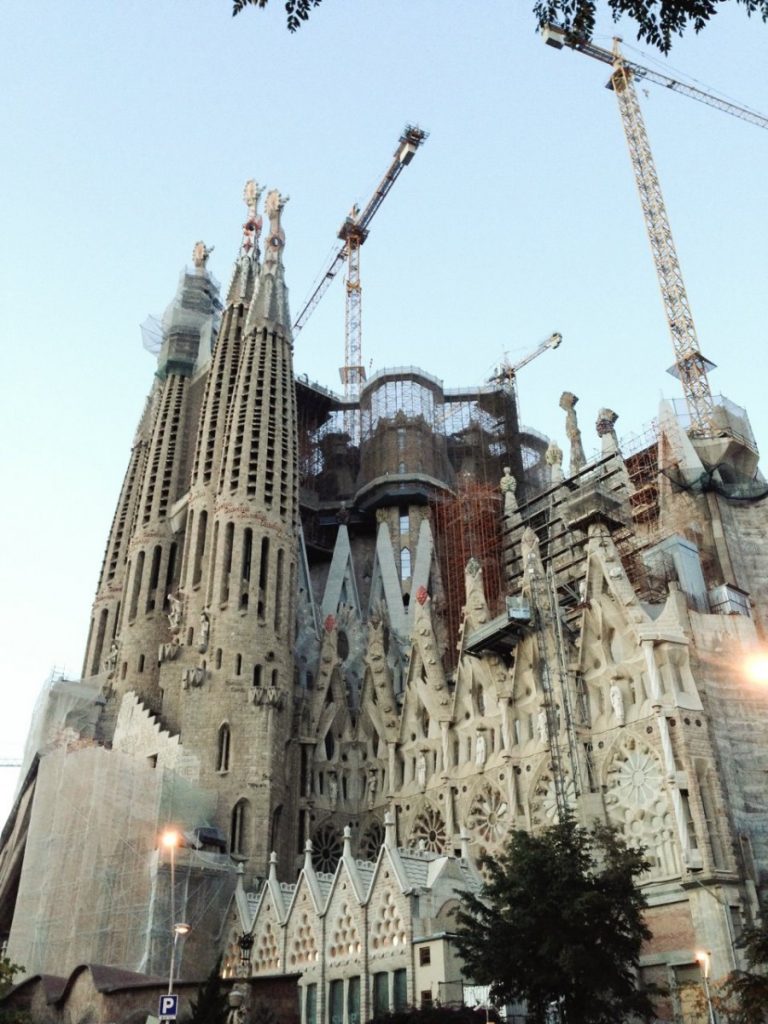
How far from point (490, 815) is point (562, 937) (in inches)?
649

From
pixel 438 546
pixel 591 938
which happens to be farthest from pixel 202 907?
pixel 438 546

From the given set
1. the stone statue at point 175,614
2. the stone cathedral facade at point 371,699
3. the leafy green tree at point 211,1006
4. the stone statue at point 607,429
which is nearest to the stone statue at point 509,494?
the stone cathedral facade at point 371,699

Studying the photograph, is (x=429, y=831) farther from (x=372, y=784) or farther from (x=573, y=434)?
(x=573, y=434)

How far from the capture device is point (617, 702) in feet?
108

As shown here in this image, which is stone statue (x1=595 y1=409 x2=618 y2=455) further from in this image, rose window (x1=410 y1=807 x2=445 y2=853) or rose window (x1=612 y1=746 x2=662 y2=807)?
rose window (x1=410 y1=807 x2=445 y2=853)

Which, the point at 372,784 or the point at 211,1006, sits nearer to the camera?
the point at 211,1006

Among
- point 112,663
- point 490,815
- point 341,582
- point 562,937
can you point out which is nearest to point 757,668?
point 490,815

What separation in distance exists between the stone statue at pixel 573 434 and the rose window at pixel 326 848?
20229mm

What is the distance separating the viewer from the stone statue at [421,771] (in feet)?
129

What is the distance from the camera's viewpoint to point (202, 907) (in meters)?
32.7

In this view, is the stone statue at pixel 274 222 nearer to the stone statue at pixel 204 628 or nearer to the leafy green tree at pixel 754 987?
the stone statue at pixel 204 628

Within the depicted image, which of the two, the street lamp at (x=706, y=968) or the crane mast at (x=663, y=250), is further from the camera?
the crane mast at (x=663, y=250)

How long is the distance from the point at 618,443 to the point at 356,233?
142 ft

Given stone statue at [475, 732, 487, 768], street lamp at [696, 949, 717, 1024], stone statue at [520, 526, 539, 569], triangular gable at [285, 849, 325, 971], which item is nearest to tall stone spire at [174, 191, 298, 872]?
triangular gable at [285, 849, 325, 971]
